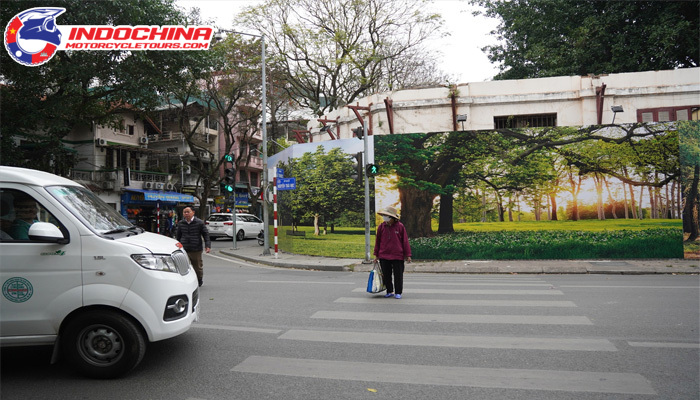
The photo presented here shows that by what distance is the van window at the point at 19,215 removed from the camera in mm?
4520

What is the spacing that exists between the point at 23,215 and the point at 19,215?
1.3 inches

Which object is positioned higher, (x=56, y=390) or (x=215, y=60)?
(x=215, y=60)

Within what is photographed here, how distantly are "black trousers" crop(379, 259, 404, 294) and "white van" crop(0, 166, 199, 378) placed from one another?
4789mm

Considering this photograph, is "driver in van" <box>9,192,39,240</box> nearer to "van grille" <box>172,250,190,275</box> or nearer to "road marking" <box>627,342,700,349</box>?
"van grille" <box>172,250,190,275</box>

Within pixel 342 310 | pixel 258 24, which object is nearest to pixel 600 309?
pixel 342 310

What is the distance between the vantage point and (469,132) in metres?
16.4

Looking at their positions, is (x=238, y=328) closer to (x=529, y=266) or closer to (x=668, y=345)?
(x=668, y=345)

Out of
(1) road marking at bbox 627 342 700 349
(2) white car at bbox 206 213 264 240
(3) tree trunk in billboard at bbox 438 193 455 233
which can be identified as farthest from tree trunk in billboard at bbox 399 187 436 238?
(2) white car at bbox 206 213 264 240

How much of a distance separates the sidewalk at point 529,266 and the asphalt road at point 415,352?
4.40 metres

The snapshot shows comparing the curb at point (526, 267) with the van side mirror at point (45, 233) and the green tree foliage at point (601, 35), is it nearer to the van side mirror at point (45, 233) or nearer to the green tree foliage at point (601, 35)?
the van side mirror at point (45, 233)

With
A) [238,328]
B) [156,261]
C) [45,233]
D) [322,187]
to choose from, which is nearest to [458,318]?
[238,328]

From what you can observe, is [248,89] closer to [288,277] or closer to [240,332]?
[288,277]

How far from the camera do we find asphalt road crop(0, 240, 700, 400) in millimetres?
4180

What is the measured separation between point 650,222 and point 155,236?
604 inches
